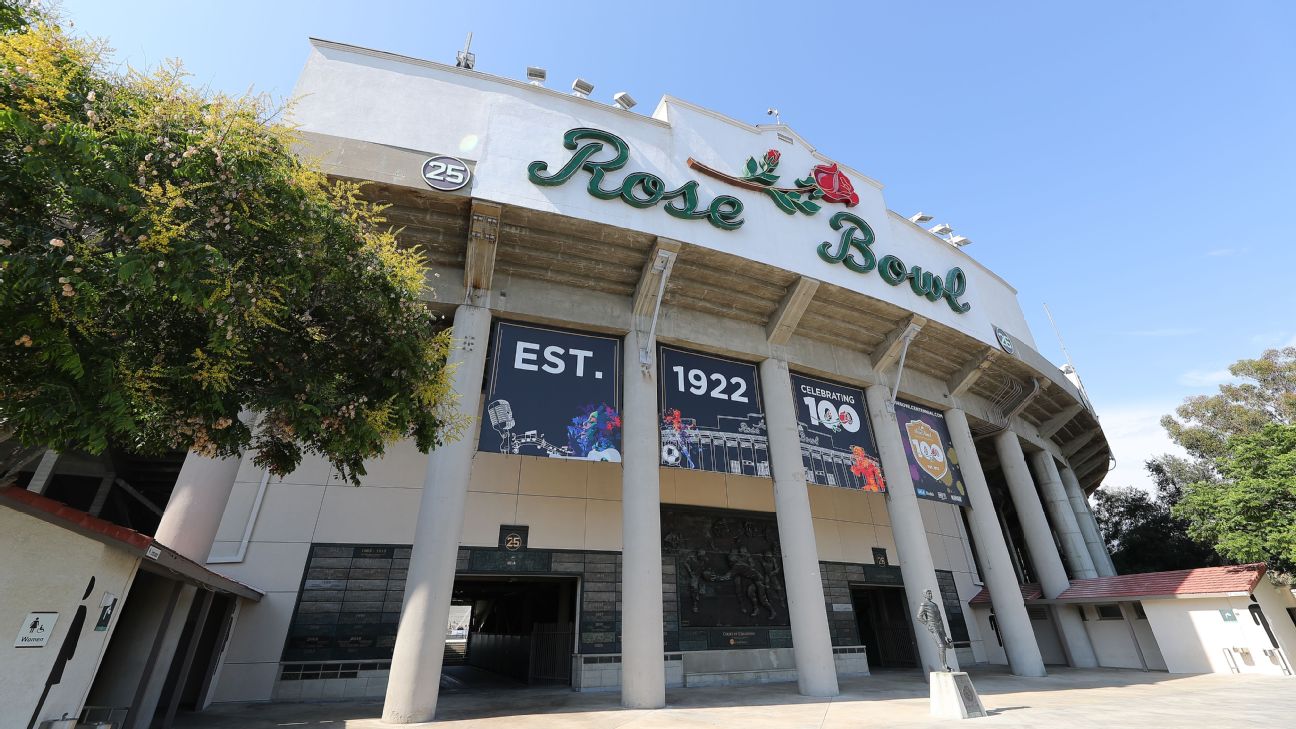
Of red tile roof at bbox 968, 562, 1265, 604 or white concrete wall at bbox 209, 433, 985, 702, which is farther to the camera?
red tile roof at bbox 968, 562, 1265, 604

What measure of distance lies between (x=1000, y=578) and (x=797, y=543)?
351 inches

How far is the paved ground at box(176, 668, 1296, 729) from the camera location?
385 inches

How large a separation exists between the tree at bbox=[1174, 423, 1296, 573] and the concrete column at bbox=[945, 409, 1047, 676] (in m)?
5.99

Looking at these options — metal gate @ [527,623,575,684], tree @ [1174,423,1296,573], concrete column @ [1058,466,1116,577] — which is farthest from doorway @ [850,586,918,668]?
metal gate @ [527,623,575,684]

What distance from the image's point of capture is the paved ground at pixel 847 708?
977 cm

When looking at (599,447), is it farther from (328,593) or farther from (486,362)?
(328,593)

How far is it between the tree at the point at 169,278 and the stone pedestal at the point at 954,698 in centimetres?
1069

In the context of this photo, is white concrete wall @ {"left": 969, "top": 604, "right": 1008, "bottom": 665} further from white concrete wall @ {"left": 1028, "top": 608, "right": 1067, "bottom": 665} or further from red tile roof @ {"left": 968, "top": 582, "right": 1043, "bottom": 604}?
white concrete wall @ {"left": 1028, "top": 608, "right": 1067, "bottom": 665}

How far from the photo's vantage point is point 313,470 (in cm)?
1594

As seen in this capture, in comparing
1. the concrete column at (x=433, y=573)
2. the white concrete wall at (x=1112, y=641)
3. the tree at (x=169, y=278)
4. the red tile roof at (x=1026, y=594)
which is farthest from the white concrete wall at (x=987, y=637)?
the tree at (x=169, y=278)

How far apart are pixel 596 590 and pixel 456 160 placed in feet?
42.2

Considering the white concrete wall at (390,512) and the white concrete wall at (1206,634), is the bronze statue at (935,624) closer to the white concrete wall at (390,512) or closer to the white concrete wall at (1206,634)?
the white concrete wall at (390,512)

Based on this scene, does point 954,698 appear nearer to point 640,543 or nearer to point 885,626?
point 640,543

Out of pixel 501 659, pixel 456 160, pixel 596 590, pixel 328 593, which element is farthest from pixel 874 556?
pixel 456 160
